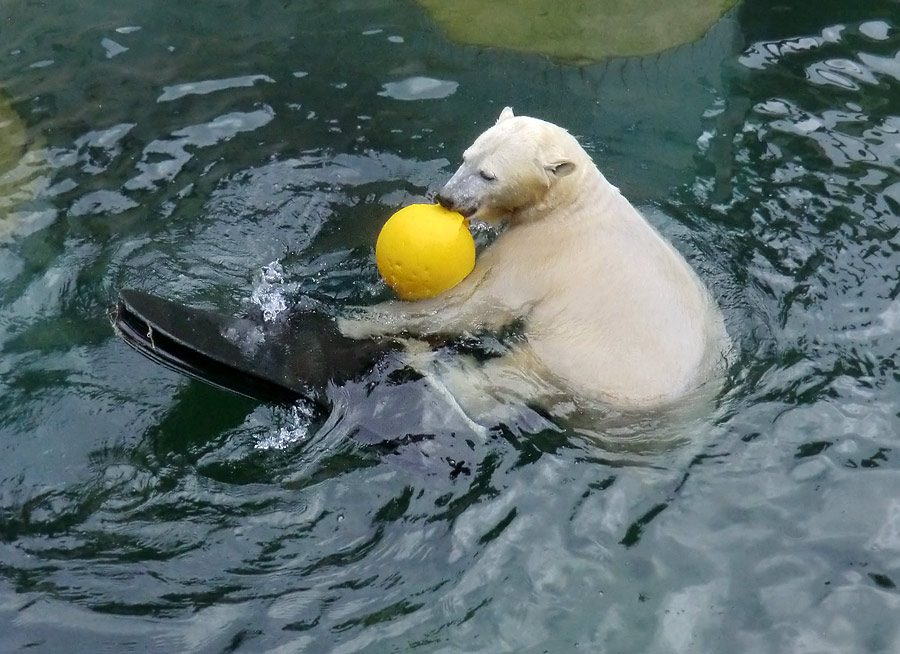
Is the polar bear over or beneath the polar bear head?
beneath

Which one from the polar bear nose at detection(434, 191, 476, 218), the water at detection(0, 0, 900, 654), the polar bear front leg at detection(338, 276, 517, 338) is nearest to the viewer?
the water at detection(0, 0, 900, 654)

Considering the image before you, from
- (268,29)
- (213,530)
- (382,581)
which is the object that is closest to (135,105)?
(268,29)

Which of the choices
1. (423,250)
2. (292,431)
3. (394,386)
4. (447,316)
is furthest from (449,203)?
(292,431)

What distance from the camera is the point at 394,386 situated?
4695 mm

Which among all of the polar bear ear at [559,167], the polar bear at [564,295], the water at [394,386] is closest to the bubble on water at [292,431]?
the water at [394,386]

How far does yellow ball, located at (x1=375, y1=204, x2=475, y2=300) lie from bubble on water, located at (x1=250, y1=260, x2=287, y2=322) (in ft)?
2.43

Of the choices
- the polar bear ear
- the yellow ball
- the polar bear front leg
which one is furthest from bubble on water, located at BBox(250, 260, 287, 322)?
the polar bear ear

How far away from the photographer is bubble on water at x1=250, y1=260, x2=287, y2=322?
5.39m

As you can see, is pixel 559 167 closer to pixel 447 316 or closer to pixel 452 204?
pixel 452 204

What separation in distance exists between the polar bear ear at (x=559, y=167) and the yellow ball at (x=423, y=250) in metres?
0.57

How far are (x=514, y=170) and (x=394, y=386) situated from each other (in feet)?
4.54

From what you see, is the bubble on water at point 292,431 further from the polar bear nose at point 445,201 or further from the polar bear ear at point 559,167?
the polar bear ear at point 559,167

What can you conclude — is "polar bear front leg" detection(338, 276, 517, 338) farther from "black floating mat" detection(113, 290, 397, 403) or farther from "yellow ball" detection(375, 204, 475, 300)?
"black floating mat" detection(113, 290, 397, 403)

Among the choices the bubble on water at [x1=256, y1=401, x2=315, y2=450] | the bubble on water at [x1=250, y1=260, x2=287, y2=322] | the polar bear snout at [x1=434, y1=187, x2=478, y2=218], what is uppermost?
the polar bear snout at [x1=434, y1=187, x2=478, y2=218]
